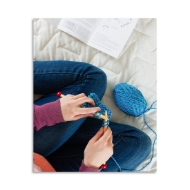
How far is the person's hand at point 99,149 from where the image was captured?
77cm

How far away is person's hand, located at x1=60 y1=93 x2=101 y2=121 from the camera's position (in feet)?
2.48

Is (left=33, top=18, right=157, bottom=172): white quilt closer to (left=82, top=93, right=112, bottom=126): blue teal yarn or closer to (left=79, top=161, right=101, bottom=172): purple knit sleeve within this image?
(left=82, top=93, right=112, bottom=126): blue teal yarn

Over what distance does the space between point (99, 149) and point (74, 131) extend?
0.35ft

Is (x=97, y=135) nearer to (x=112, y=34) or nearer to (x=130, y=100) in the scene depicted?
(x=130, y=100)

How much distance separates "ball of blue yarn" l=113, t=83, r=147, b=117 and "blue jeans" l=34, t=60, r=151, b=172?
0.05m

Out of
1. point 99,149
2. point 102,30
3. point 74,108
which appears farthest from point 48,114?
point 102,30

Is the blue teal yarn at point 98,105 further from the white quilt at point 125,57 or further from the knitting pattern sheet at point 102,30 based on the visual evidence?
the knitting pattern sheet at point 102,30

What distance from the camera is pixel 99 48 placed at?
32.0 inches

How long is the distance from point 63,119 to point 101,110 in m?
0.13

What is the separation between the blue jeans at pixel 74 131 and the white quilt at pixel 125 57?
0.08 feet

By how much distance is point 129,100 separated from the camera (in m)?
0.81
